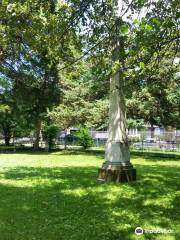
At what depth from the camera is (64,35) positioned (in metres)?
11.2

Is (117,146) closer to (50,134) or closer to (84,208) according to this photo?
(84,208)

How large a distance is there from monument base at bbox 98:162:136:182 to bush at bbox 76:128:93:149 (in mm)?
21139

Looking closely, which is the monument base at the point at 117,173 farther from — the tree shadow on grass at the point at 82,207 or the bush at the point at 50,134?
the bush at the point at 50,134

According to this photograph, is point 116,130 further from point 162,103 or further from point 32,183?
point 162,103

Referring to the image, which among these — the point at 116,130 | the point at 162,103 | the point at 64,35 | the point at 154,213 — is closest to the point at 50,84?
the point at 162,103

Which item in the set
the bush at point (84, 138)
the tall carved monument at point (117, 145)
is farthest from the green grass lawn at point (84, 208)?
the bush at point (84, 138)

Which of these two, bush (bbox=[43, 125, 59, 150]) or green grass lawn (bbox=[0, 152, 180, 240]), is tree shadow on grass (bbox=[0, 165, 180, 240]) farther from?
bush (bbox=[43, 125, 59, 150])

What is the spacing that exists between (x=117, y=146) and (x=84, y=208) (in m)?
4.58

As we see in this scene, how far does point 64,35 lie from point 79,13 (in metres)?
0.70

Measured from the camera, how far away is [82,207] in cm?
946

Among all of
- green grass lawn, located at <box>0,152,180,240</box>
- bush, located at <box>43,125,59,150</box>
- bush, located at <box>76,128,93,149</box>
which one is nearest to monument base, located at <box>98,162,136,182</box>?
green grass lawn, located at <box>0,152,180,240</box>

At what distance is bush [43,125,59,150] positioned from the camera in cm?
3525

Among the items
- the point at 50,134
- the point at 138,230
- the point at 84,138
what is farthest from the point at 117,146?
the point at 50,134

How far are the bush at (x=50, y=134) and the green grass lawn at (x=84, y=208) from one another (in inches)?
830
